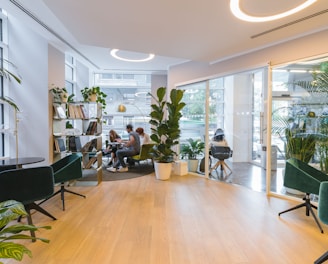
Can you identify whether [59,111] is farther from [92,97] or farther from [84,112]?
[92,97]

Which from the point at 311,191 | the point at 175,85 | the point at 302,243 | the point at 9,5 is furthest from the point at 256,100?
the point at 9,5

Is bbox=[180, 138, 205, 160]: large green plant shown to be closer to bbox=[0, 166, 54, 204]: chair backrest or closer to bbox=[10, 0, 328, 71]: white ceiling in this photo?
bbox=[10, 0, 328, 71]: white ceiling

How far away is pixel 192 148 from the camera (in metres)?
6.04

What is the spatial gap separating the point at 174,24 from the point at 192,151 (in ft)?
11.4

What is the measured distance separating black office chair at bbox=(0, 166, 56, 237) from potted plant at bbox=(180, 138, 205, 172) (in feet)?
12.4

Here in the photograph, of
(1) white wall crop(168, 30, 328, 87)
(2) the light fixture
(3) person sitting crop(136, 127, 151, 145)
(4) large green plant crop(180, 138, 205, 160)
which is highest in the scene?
(1) white wall crop(168, 30, 328, 87)

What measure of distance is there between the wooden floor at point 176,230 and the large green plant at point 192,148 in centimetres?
172

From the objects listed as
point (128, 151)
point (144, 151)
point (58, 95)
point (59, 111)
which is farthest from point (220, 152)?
point (58, 95)

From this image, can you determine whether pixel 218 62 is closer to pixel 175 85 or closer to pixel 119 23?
pixel 175 85

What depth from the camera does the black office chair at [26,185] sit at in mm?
2562

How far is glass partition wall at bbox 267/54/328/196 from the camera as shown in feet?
12.5

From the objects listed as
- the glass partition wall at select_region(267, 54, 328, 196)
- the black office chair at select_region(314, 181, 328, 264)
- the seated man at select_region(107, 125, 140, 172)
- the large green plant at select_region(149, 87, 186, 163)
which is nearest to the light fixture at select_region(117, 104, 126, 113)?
the seated man at select_region(107, 125, 140, 172)

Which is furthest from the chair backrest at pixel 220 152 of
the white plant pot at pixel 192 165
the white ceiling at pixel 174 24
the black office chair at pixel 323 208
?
the black office chair at pixel 323 208

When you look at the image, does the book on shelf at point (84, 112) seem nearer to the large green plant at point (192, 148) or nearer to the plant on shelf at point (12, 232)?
the large green plant at point (192, 148)
